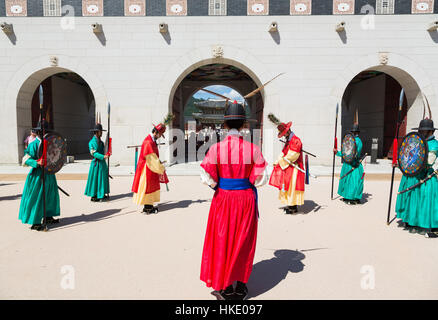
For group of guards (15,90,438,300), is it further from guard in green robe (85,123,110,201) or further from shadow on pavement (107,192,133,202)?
shadow on pavement (107,192,133,202)

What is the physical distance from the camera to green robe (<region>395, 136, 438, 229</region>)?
12.8 ft

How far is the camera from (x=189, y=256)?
323cm

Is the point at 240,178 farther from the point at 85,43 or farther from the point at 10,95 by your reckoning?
the point at 10,95

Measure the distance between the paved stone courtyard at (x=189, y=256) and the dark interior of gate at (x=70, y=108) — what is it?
10623 millimetres

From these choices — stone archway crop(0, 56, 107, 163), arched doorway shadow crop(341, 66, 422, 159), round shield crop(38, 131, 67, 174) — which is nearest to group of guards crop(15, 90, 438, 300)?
round shield crop(38, 131, 67, 174)

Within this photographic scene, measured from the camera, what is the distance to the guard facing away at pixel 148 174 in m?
4.94

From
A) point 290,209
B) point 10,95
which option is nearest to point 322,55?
point 290,209

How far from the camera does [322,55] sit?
1058 cm

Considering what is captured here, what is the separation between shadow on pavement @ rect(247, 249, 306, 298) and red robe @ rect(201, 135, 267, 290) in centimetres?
31

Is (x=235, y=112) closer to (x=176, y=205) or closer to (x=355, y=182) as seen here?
(x=176, y=205)

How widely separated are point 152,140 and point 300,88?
24.6ft

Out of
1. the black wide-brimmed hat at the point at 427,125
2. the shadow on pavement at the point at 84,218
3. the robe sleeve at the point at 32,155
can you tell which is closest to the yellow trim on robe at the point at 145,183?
the shadow on pavement at the point at 84,218

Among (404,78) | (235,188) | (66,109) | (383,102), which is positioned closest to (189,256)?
(235,188)

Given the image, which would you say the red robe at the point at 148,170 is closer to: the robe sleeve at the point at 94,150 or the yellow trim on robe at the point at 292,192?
the robe sleeve at the point at 94,150
